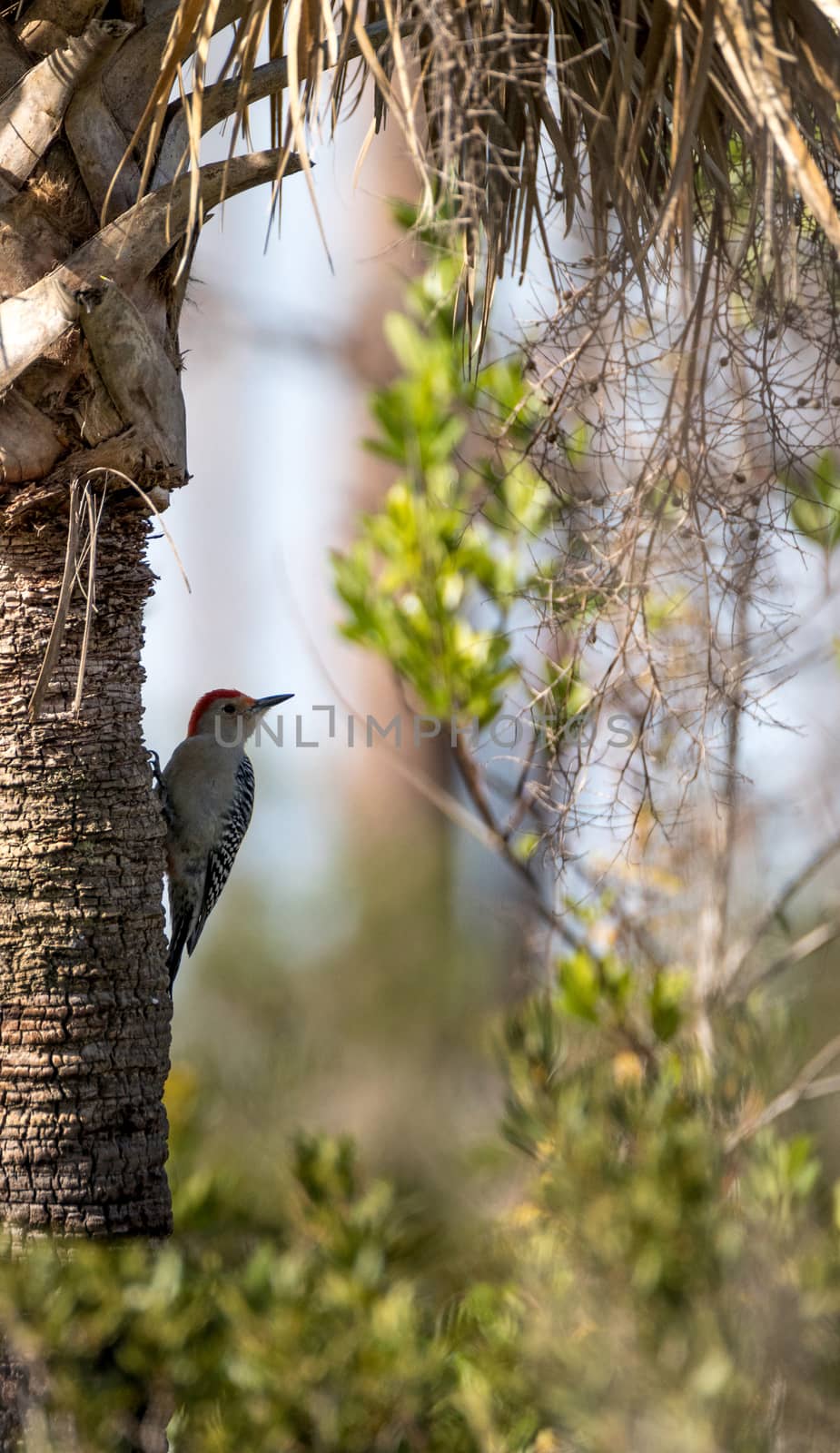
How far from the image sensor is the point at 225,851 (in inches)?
242

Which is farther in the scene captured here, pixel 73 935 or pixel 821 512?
pixel 821 512

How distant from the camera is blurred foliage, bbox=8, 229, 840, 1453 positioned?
158 inches

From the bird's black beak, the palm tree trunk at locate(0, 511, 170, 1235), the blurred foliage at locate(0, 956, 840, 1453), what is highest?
the bird's black beak

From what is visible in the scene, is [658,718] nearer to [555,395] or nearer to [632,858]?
[632,858]

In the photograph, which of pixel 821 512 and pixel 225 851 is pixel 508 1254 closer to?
pixel 225 851

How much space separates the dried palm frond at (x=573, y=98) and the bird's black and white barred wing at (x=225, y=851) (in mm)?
3063

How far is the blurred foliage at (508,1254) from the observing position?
13.2 ft

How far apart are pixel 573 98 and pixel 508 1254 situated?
422 centimetres

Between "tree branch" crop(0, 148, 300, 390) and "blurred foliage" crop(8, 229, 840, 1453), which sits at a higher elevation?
"tree branch" crop(0, 148, 300, 390)

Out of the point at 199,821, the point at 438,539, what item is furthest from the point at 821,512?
the point at 199,821

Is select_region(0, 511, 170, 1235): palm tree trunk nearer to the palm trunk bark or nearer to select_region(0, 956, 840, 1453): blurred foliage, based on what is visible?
the palm trunk bark

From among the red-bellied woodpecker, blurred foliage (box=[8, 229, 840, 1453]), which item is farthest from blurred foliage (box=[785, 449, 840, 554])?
the red-bellied woodpecker

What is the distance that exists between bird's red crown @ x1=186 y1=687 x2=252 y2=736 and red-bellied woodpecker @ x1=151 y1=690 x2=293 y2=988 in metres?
0.09

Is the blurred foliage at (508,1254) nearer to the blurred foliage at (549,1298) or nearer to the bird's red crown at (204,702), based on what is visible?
the blurred foliage at (549,1298)
